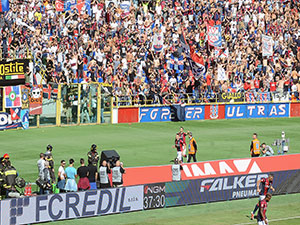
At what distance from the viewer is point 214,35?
44750 mm

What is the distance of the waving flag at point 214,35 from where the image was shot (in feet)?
146

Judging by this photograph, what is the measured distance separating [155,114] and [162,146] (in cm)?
752

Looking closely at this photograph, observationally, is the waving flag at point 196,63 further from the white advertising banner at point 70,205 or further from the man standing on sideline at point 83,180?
the man standing on sideline at point 83,180

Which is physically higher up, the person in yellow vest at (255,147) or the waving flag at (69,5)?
the waving flag at (69,5)

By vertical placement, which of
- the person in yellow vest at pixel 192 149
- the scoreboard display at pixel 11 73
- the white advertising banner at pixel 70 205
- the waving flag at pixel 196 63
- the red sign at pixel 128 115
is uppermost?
the waving flag at pixel 196 63

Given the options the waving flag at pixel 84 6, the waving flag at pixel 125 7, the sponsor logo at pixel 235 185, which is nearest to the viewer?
the sponsor logo at pixel 235 185

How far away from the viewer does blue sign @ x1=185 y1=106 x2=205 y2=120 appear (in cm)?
4287

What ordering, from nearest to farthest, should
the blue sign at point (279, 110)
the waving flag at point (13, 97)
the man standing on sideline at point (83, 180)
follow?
the man standing on sideline at point (83, 180) → the waving flag at point (13, 97) → the blue sign at point (279, 110)

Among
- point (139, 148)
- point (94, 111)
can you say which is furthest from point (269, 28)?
point (139, 148)

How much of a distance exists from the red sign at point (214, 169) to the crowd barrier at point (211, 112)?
15083mm

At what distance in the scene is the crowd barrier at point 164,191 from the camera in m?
20.7

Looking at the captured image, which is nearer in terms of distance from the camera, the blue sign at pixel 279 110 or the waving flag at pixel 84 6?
the waving flag at pixel 84 6

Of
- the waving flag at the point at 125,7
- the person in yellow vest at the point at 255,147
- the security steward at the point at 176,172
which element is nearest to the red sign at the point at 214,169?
the security steward at the point at 176,172

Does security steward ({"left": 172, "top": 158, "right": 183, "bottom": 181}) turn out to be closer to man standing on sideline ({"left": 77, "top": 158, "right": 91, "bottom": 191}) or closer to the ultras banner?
the ultras banner
